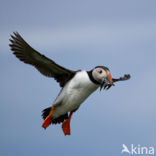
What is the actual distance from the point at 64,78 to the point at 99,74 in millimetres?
1496

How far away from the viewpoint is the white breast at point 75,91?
14.8m

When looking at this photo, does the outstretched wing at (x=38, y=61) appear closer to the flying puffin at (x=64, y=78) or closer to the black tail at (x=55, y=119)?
the flying puffin at (x=64, y=78)

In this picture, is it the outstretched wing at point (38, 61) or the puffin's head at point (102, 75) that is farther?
the outstretched wing at point (38, 61)

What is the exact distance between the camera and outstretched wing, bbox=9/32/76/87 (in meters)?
15.1

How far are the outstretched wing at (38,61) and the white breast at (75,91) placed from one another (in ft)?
1.31

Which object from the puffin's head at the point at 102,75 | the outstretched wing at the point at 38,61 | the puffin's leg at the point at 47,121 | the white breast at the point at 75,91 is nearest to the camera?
the puffin's head at the point at 102,75

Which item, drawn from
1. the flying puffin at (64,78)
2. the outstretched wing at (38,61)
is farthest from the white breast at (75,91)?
the outstretched wing at (38,61)

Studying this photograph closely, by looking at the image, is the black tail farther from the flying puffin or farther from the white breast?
the white breast

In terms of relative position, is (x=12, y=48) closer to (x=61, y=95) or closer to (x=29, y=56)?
(x=29, y=56)

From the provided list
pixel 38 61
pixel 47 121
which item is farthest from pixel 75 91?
pixel 47 121

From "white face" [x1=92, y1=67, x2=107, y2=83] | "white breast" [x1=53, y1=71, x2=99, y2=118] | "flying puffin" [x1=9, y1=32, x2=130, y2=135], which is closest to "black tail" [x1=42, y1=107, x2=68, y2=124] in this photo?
"flying puffin" [x1=9, y1=32, x2=130, y2=135]

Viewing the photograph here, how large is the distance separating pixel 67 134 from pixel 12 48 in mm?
3361

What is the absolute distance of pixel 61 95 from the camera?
15.3m

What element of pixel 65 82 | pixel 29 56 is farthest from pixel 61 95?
pixel 29 56
